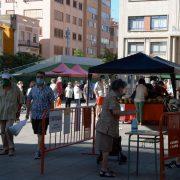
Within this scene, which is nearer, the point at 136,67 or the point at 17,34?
the point at 136,67

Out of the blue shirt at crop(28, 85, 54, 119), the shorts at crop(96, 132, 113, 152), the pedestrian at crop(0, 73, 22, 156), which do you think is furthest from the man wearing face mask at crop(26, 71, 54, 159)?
the shorts at crop(96, 132, 113, 152)

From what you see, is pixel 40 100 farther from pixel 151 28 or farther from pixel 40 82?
pixel 151 28

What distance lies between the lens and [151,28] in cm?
5341

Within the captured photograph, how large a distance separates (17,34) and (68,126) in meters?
62.2

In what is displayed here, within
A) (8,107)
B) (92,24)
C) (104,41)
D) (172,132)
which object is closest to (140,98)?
(8,107)

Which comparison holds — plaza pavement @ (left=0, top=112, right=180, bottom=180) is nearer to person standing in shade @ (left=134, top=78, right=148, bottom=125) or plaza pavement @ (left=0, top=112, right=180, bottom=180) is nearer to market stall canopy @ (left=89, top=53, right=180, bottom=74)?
market stall canopy @ (left=89, top=53, right=180, bottom=74)

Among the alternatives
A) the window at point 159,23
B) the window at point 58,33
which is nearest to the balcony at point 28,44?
the window at point 58,33

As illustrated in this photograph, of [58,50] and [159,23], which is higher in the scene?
[159,23]

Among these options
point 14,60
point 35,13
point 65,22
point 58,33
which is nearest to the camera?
point 14,60

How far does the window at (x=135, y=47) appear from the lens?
54.2 meters

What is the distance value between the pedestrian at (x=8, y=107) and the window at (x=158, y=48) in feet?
142

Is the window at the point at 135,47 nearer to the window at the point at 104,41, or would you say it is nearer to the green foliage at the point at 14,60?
the green foliage at the point at 14,60

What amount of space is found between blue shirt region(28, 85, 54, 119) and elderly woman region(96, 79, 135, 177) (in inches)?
76.0

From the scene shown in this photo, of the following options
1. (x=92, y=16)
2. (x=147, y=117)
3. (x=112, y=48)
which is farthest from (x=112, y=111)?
(x=112, y=48)
